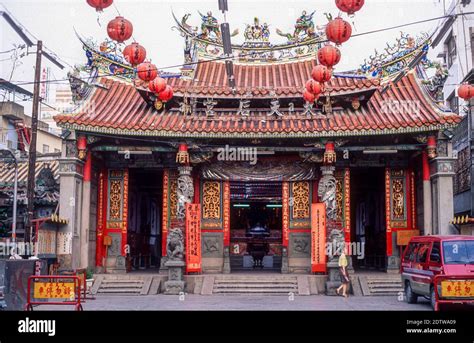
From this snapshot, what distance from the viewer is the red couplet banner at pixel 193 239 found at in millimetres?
17578

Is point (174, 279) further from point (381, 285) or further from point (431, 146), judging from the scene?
point (431, 146)

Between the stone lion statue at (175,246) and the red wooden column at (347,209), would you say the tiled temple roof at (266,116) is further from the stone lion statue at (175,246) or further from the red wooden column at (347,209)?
the stone lion statue at (175,246)

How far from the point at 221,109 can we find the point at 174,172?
8.66 feet

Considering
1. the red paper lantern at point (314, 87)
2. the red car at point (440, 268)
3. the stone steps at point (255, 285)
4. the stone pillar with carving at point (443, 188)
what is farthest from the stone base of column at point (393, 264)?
the red paper lantern at point (314, 87)

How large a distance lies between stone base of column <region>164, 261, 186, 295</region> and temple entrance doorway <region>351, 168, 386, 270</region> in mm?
7406

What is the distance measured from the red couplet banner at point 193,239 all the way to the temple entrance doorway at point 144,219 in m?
3.24

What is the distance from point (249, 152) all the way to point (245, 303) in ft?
18.1

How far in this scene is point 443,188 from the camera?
17188 mm

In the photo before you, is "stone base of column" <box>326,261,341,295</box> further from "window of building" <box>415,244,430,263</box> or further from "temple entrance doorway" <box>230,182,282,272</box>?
"temple entrance doorway" <box>230,182,282,272</box>

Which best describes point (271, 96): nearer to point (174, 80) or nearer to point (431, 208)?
point (174, 80)

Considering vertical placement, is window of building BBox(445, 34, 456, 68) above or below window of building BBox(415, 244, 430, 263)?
above

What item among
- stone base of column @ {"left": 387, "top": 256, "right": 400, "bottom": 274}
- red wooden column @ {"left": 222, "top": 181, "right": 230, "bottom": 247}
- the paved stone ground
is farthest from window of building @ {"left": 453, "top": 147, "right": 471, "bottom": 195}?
red wooden column @ {"left": 222, "top": 181, "right": 230, "bottom": 247}

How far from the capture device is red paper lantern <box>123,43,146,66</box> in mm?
13375
